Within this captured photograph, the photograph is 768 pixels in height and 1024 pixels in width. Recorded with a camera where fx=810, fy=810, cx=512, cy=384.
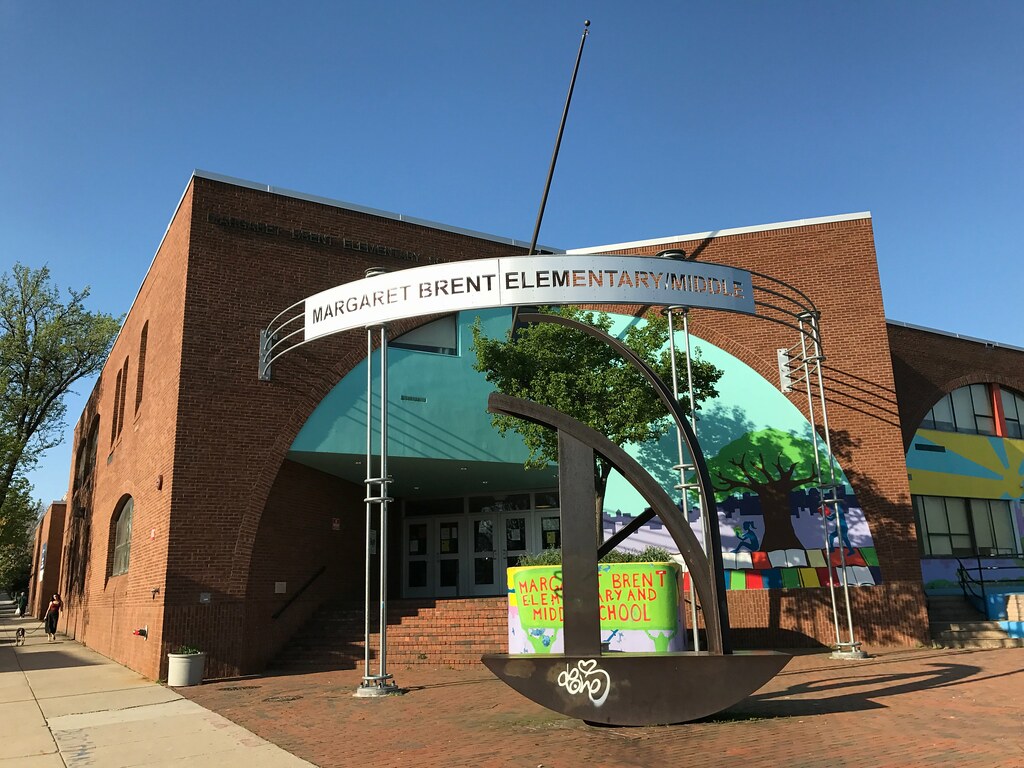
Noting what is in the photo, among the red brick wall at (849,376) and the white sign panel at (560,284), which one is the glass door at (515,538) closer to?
the red brick wall at (849,376)

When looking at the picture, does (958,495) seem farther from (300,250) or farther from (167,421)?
(167,421)

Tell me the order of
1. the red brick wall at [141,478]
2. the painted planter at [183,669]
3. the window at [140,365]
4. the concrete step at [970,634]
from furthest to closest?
the window at [140,365]
the concrete step at [970,634]
the red brick wall at [141,478]
the painted planter at [183,669]

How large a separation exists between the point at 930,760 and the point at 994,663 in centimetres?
759

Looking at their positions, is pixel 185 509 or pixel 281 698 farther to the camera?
pixel 185 509

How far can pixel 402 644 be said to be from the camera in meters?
15.4

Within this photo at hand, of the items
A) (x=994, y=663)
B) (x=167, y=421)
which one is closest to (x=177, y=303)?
(x=167, y=421)

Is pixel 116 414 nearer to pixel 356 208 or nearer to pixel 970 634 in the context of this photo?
pixel 356 208

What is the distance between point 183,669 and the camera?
536 inches

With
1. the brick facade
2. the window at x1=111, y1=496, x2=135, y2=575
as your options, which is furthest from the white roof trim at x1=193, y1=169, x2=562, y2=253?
the window at x1=111, y1=496, x2=135, y2=575

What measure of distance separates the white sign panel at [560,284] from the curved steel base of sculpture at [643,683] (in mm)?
4433

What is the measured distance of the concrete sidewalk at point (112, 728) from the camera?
7891mm

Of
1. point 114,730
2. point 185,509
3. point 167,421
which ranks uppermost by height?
point 167,421

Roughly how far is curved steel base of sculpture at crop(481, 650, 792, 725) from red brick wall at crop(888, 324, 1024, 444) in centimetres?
1601

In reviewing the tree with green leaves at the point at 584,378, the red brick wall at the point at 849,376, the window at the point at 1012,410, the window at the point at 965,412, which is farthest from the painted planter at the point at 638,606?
the window at the point at 1012,410
